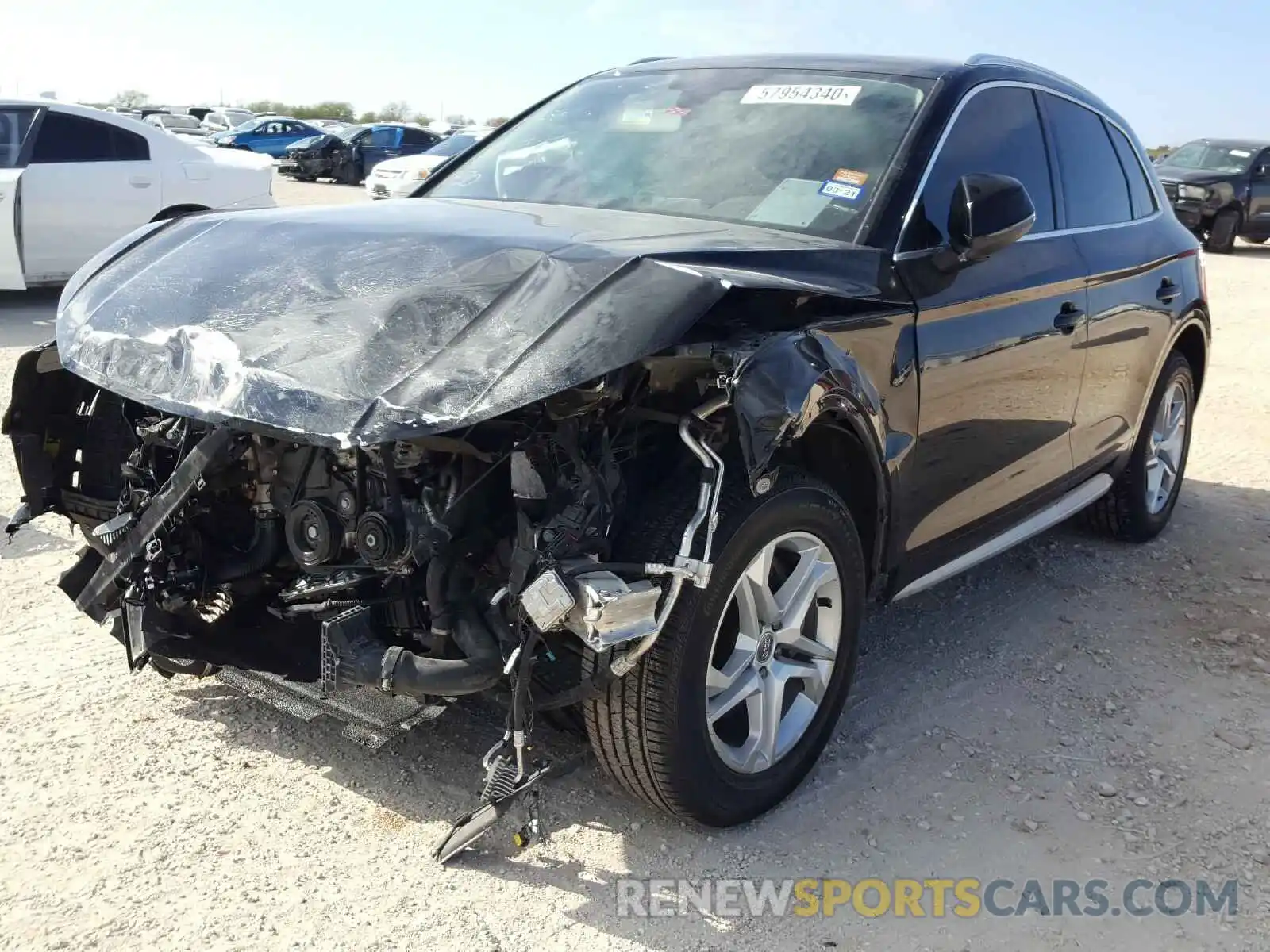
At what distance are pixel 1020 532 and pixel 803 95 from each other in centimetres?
171

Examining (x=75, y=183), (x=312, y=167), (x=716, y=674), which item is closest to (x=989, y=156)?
(x=716, y=674)

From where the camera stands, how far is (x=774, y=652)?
9.76 feet

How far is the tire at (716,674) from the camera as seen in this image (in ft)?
8.46

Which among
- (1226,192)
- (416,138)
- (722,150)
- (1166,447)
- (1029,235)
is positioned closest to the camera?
(722,150)

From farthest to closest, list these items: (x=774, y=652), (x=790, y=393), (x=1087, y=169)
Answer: (x=1087, y=169) → (x=774, y=652) → (x=790, y=393)

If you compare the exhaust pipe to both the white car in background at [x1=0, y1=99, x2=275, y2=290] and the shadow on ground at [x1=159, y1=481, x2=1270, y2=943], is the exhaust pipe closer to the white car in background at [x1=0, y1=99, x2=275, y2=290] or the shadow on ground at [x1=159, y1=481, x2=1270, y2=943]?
the shadow on ground at [x1=159, y1=481, x2=1270, y2=943]

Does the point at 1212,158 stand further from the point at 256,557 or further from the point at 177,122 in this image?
the point at 256,557

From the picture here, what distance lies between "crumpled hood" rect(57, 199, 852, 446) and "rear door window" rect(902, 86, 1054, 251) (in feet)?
1.34

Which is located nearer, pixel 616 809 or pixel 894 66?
pixel 616 809

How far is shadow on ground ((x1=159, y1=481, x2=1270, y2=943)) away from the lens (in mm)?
2797

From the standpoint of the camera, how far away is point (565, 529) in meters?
2.48

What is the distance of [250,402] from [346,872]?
1.11 metres

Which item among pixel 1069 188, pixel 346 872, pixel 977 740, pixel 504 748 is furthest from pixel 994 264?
pixel 346 872

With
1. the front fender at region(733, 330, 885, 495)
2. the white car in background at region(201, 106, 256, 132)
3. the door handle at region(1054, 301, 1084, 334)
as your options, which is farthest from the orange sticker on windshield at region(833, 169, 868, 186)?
the white car in background at region(201, 106, 256, 132)
